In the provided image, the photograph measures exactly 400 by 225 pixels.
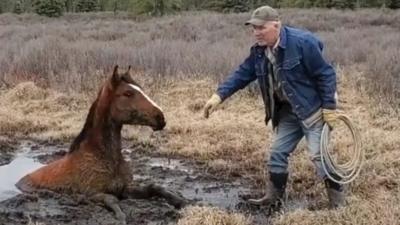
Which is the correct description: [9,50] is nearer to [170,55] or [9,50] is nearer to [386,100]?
[170,55]

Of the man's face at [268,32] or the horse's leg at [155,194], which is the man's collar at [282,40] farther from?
the horse's leg at [155,194]

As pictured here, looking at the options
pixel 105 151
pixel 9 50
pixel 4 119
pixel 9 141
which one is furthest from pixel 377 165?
pixel 9 50

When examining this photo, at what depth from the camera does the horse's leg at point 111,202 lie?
19.8 ft

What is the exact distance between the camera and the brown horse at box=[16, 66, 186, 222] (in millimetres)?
6344

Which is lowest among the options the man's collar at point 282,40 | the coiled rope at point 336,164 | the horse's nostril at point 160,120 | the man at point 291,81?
the coiled rope at point 336,164

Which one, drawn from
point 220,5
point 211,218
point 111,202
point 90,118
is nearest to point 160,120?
point 90,118

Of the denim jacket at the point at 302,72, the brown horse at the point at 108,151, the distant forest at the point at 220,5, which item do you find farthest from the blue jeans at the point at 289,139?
the distant forest at the point at 220,5

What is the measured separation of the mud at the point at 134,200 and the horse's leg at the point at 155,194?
0.07 m

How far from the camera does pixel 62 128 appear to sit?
11.4 meters

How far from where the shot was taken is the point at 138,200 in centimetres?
673

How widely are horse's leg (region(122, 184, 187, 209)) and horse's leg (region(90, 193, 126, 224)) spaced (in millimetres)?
294

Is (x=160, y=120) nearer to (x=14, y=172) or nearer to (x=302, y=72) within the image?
(x=302, y=72)

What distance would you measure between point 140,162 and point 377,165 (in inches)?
Answer: 127

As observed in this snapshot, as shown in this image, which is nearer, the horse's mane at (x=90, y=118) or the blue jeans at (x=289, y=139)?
the blue jeans at (x=289, y=139)
